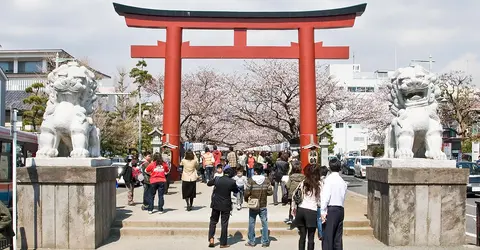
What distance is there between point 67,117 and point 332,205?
203 inches

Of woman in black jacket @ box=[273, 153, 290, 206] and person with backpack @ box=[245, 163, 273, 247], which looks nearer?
person with backpack @ box=[245, 163, 273, 247]

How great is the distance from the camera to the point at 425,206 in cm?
950

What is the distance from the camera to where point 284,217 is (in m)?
12.3

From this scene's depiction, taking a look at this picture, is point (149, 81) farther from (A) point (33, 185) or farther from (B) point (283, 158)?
(A) point (33, 185)

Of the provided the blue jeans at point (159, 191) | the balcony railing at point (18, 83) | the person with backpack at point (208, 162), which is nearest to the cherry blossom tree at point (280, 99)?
the person with backpack at point (208, 162)

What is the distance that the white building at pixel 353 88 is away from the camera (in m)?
70.9

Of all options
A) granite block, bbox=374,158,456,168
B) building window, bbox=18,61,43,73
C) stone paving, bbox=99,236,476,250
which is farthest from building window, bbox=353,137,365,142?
granite block, bbox=374,158,456,168

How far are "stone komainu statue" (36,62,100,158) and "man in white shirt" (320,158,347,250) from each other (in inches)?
182

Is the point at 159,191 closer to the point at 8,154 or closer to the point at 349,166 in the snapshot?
the point at 8,154

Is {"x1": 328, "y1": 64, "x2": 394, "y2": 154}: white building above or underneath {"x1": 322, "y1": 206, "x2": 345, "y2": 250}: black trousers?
above

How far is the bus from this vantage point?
12.9 m

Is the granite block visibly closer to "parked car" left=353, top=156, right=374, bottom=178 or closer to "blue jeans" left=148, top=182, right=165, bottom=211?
"blue jeans" left=148, top=182, right=165, bottom=211

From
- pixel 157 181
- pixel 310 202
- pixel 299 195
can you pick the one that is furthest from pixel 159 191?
pixel 310 202

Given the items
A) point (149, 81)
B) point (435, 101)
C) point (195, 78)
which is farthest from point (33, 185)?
point (149, 81)
